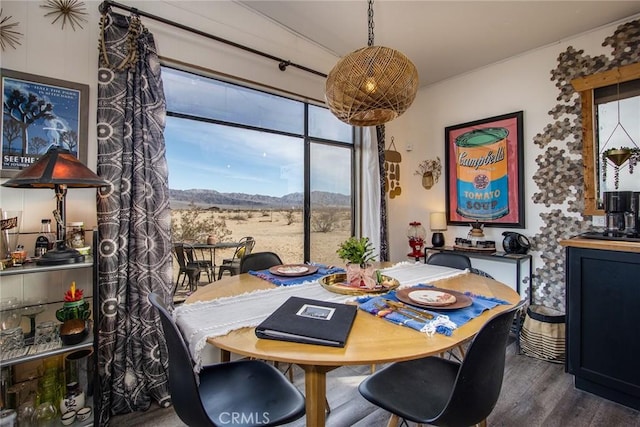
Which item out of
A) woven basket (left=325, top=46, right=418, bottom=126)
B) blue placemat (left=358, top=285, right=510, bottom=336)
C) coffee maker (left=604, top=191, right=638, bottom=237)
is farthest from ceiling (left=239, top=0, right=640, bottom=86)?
blue placemat (left=358, top=285, right=510, bottom=336)

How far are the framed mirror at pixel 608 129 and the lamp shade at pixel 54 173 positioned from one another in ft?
Answer: 11.9

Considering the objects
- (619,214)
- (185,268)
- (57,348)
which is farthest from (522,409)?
(57,348)

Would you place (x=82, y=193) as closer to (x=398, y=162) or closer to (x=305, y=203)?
(x=305, y=203)

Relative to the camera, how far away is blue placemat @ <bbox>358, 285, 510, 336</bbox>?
114 centimetres

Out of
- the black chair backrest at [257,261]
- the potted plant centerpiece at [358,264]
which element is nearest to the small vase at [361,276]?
the potted plant centerpiece at [358,264]

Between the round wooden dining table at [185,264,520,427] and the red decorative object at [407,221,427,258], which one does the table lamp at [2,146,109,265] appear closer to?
the round wooden dining table at [185,264,520,427]

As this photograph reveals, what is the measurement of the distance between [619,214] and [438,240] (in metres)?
1.64

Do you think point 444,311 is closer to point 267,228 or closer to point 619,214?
point 619,214

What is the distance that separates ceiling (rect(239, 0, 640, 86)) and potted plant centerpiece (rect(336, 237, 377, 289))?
202cm

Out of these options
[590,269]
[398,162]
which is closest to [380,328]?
[590,269]

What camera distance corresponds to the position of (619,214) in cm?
215

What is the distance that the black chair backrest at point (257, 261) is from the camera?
7.06 ft

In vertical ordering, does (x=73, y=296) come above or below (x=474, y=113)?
below

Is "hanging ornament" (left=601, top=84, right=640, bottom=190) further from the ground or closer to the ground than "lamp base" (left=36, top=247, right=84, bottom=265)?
further from the ground
